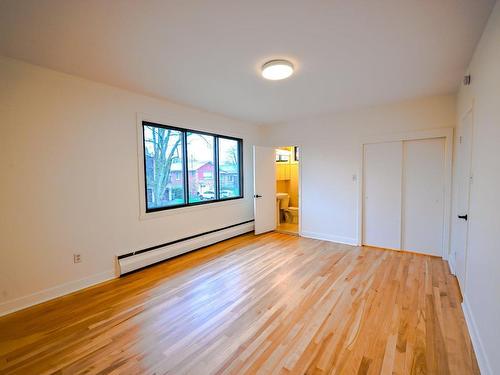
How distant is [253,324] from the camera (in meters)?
2.07

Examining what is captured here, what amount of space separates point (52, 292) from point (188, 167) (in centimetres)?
243

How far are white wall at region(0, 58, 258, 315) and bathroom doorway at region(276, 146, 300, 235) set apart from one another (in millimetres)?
3724

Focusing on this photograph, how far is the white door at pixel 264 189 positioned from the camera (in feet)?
16.6

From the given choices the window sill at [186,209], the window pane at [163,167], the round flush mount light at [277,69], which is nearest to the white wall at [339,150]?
the window sill at [186,209]

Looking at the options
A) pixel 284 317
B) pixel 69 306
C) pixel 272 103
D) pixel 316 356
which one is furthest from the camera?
pixel 272 103

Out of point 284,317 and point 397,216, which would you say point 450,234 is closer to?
point 397,216

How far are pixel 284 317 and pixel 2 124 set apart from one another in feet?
10.9

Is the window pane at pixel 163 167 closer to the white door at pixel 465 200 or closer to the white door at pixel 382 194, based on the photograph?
the white door at pixel 382 194

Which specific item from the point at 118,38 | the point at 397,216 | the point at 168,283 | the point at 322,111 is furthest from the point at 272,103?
the point at 168,283

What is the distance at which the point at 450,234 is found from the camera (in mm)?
3443

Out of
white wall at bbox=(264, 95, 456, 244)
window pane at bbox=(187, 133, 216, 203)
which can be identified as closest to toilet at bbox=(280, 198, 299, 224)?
white wall at bbox=(264, 95, 456, 244)

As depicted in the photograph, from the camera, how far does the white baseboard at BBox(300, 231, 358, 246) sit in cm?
434

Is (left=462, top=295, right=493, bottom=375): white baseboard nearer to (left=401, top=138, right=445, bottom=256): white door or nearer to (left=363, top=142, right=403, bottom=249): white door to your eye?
(left=401, top=138, right=445, bottom=256): white door

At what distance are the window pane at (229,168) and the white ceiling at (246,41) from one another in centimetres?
172
